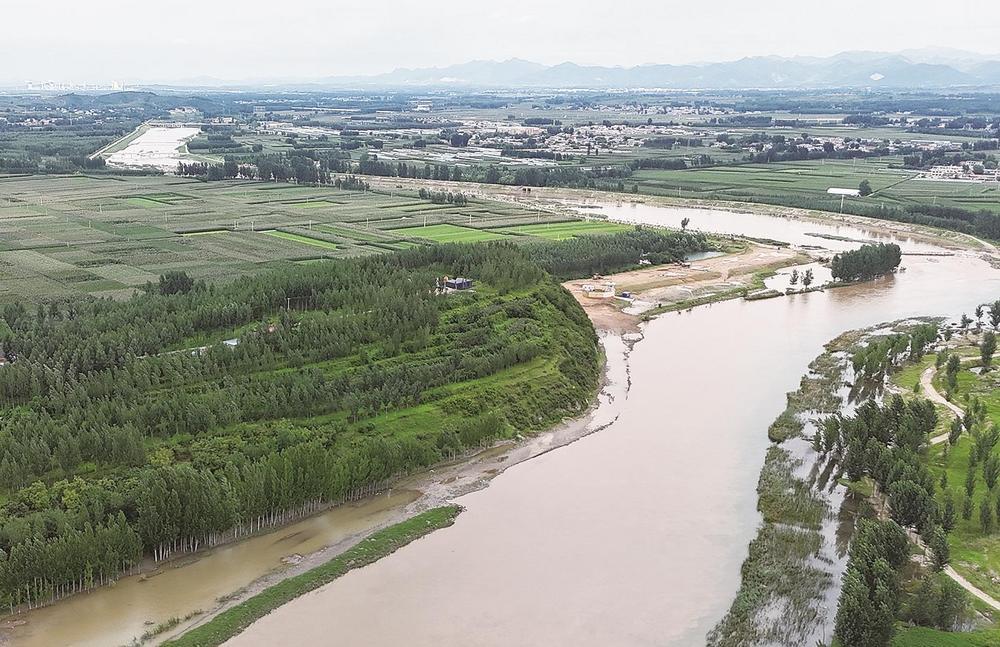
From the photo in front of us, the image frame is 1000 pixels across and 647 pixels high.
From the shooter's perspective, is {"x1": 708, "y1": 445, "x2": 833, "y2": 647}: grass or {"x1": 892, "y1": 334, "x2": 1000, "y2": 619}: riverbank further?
{"x1": 892, "y1": 334, "x2": 1000, "y2": 619}: riverbank

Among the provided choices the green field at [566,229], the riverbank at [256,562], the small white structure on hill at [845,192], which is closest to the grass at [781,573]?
the riverbank at [256,562]

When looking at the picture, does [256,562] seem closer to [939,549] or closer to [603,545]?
[603,545]

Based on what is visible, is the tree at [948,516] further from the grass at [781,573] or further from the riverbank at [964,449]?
the grass at [781,573]

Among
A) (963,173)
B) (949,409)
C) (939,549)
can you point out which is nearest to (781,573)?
(939,549)

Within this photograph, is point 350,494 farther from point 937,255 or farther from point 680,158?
point 680,158

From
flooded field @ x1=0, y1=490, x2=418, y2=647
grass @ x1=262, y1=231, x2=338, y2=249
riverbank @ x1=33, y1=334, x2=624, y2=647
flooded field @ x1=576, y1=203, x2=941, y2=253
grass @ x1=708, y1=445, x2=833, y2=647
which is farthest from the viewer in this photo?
flooded field @ x1=576, y1=203, x2=941, y2=253

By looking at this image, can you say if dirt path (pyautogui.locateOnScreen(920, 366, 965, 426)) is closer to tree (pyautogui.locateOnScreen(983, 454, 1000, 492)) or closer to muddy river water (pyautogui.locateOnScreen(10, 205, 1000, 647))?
tree (pyautogui.locateOnScreen(983, 454, 1000, 492))

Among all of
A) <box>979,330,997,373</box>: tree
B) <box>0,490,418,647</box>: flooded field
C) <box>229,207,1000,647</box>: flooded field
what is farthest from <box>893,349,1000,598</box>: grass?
<box>0,490,418,647</box>: flooded field
